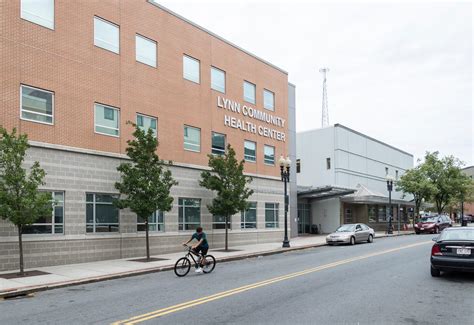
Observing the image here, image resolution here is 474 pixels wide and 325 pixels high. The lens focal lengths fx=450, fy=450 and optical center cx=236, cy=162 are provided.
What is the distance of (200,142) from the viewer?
2478 centimetres

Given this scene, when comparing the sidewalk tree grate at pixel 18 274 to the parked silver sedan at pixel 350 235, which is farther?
the parked silver sedan at pixel 350 235

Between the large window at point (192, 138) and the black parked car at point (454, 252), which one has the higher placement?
the large window at point (192, 138)

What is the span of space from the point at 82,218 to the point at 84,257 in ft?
5.10

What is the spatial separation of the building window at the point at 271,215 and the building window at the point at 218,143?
227 inches

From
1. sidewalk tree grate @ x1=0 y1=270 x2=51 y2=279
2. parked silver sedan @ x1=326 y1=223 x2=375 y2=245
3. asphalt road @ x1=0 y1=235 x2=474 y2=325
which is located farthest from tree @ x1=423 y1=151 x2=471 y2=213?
sidewalk tree grate @ x1=0 y1=270 x2=51 y2=279

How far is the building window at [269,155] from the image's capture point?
30594mm

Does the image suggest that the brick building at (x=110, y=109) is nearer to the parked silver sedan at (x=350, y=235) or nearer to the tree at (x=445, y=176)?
the parked silver sedan at (x=350, y=235)

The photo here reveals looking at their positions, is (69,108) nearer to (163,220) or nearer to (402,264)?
(163,220)

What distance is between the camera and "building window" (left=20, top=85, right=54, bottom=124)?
1670cm

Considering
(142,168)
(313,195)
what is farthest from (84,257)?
(313,195)

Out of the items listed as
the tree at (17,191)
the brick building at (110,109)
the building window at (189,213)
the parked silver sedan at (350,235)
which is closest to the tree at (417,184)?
the parked silver sedan at (350,235)

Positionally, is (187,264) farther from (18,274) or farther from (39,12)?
(39,12)

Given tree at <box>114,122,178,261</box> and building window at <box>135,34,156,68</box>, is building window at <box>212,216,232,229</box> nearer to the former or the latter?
tree at <box>114,122,178,261</box>

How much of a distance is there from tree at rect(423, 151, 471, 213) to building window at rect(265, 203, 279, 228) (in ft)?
87.1
